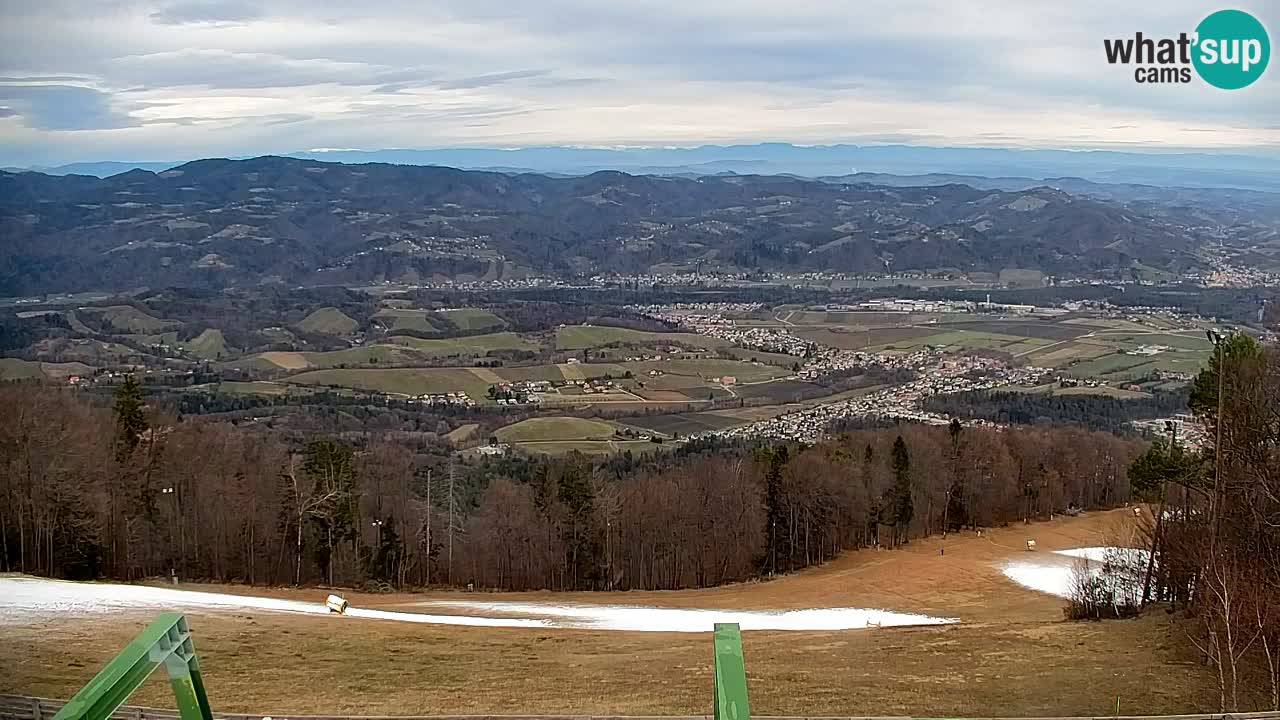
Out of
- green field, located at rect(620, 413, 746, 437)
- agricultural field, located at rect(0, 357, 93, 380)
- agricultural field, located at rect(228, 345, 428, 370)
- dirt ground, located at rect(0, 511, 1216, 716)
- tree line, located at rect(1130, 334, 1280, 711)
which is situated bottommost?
green field, located at rect(620, 413, 746, 437)

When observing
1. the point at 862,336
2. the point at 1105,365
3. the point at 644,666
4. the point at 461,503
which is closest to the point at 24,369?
the point at 461,503

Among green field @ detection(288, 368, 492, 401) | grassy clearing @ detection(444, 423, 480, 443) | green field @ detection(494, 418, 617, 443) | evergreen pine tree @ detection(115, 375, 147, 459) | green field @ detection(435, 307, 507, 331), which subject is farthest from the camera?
green field @ detection(435, 307, 507, 331)

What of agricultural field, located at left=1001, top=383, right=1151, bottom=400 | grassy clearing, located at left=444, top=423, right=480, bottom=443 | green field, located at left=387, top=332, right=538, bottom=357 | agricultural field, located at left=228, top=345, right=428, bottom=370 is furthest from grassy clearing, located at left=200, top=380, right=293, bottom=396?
agricultural field, located at left=1001, top=383, right=1151, bottom=400

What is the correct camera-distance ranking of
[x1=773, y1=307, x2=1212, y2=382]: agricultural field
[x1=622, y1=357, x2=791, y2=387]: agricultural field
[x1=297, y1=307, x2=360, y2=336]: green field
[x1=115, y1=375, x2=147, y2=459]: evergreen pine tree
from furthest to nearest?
[x1=297, y1=307, x2=360, y2=336]: green field → [x1=622, y1=357, x2=791, y2=387]: agricultural field → [x1=773, y1=307, x2=1212, y2=382]: agricultural field → [x1=115, y1=375, x2=147, y2=459]: evergreen pine tree

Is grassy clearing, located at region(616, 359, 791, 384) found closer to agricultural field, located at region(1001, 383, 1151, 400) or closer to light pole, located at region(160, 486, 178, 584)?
agricultural field, located at region(1001, 383, 1151, 400)

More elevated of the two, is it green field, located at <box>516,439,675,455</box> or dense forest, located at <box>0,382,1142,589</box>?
dense forest, located at <box>0,382,1142,589</box>

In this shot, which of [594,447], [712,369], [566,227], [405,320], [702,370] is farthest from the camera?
[566,227]

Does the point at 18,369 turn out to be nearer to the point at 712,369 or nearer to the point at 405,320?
the point at 712,369

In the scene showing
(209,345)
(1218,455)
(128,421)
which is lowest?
(209,345)
